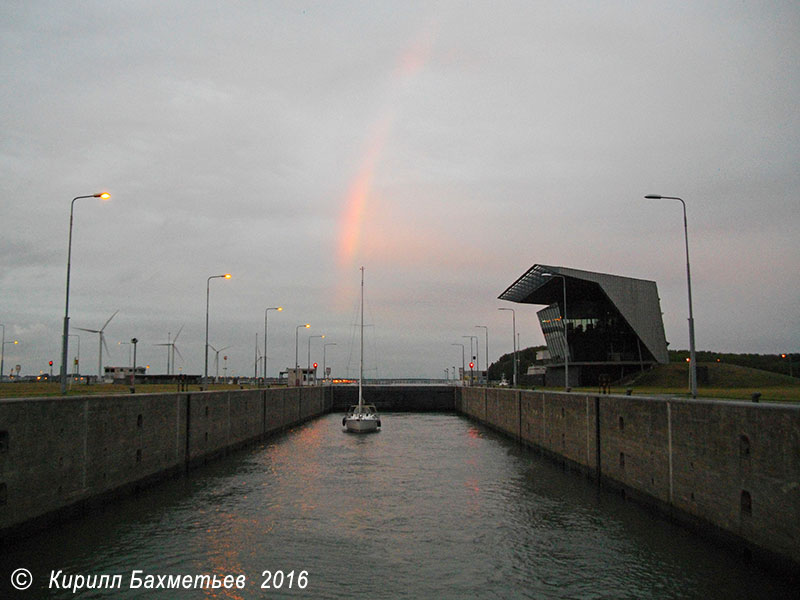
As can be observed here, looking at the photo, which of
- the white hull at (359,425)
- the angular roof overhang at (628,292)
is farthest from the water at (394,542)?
the angular roof overhang at (628,292)

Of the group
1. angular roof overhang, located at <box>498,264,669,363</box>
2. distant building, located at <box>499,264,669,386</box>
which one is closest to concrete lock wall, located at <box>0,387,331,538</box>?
angular roof overhang, located at <box>498,264,669,363</box>

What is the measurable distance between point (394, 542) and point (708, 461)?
419 inches

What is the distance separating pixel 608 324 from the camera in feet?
307

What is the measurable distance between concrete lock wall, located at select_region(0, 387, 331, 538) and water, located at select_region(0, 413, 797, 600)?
978mm

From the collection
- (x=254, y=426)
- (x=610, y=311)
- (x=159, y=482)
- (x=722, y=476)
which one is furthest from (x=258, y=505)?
(x=610, y=311)

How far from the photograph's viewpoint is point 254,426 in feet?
186

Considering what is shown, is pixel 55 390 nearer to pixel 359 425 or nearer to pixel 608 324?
pixel 359 425

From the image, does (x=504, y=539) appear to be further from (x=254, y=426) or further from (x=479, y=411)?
(x=479, y=411)

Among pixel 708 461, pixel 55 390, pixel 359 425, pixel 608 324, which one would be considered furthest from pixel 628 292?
pixel 708 461

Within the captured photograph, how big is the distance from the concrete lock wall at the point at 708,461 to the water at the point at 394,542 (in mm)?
893

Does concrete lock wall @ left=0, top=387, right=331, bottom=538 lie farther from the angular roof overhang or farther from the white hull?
the angular roof overhang

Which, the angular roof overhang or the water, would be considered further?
the angular roof overhang

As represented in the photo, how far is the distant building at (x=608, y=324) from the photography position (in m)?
89.2

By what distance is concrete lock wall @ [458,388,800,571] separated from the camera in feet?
54.5
